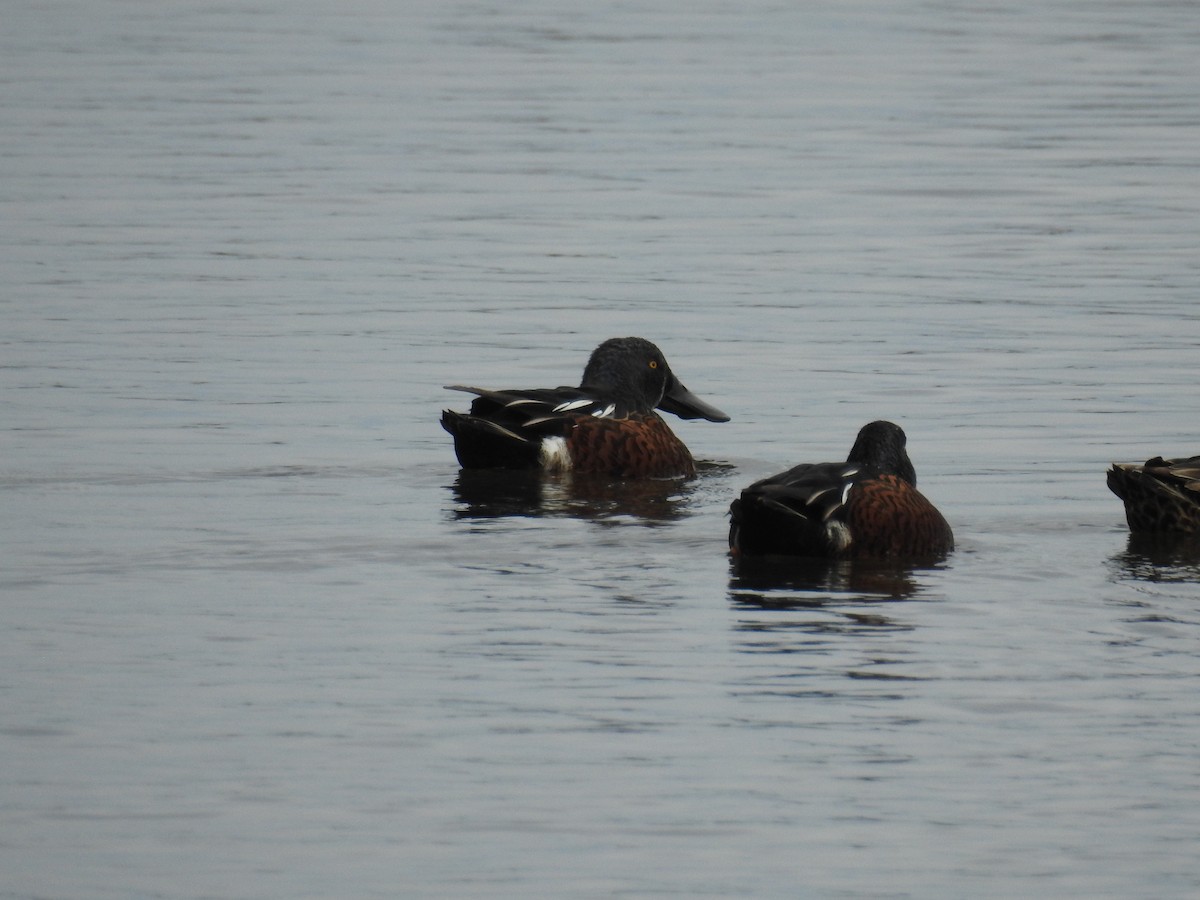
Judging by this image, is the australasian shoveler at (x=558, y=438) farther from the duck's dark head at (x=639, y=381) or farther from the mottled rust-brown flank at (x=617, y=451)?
the duck's dark head at (x=639, y=381)

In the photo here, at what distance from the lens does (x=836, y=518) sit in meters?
10.7

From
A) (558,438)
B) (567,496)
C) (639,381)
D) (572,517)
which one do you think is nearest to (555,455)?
(558,438)

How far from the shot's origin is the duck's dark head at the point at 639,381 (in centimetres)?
1416

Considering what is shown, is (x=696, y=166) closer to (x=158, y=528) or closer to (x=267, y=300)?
(x=267, y=300)

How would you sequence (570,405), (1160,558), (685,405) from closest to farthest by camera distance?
1. (1160,558)
2. (570,405)
3. (685,405)

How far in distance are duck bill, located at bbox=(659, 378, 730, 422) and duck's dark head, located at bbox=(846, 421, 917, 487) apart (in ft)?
10.4

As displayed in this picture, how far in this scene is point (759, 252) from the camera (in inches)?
894

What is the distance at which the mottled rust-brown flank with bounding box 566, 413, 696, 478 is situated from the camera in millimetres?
13438

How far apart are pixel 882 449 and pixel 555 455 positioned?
2.49 metres

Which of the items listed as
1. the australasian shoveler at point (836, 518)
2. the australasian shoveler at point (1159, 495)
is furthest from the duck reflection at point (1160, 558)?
the australasian shoveler at point (836, 518)

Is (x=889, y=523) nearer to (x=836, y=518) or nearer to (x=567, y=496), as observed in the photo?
(x=836, y=518)

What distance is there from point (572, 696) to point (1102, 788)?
179 cm

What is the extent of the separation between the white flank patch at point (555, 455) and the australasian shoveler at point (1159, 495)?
9.98ft

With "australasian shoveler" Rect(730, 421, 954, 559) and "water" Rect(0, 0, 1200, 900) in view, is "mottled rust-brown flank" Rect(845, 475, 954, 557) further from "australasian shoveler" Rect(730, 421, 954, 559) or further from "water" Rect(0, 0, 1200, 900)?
"water" Rect(0, 0, 1200, 900)
